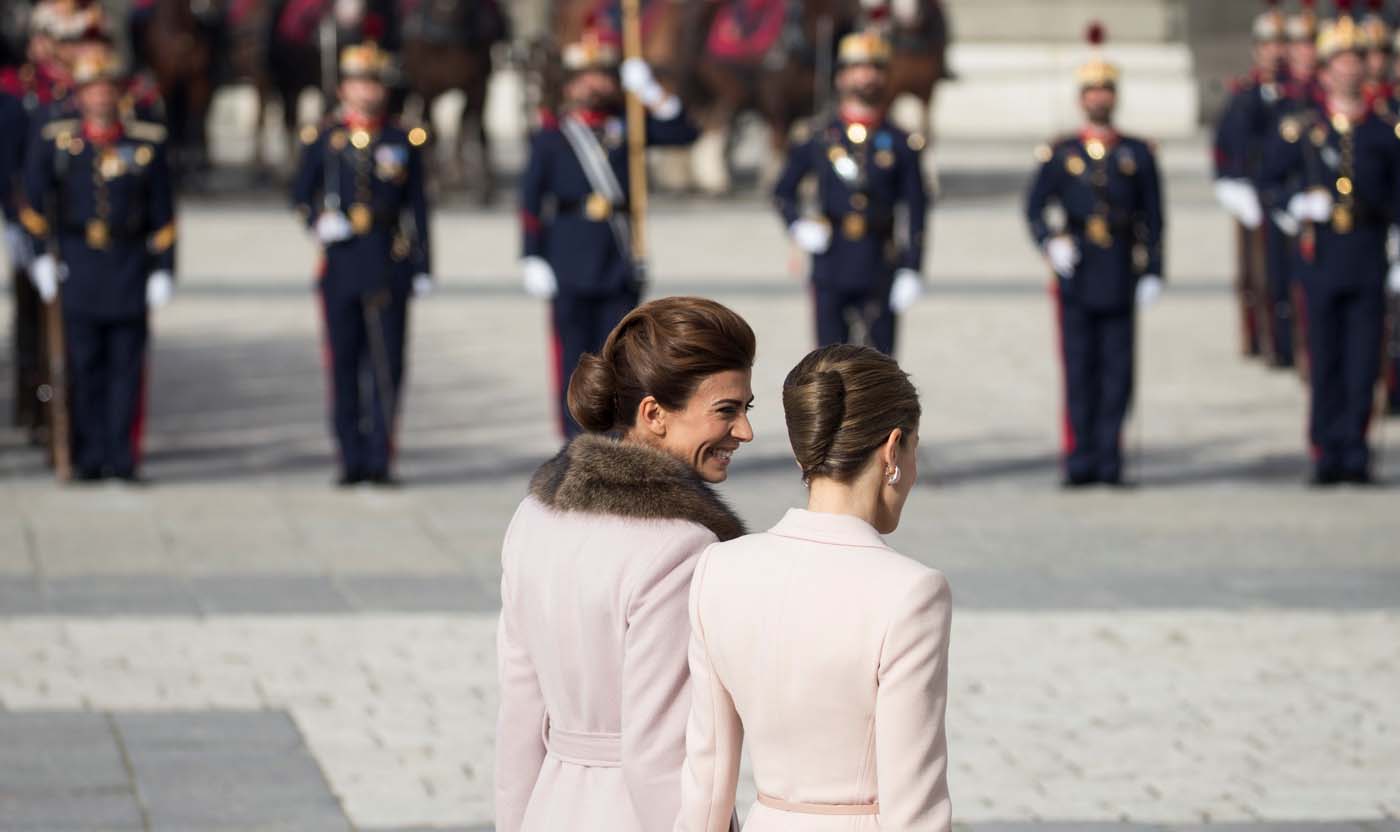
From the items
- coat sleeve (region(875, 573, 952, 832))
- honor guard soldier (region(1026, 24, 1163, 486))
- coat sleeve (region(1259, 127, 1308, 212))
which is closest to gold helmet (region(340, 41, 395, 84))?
honor guard soldier (region(1026, 24, 1163, 486))

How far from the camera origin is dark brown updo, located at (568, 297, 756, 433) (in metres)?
3.32

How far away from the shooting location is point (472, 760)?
236 inches

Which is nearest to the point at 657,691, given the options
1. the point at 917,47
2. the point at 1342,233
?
the point at 1342,233

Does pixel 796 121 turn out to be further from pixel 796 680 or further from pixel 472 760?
pixel 796 680

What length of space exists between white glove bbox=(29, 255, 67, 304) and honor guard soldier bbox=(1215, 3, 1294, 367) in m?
5.29

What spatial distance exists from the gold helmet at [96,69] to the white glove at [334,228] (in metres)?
0.91

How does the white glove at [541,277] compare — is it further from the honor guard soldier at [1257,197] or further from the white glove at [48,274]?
the honor guard soldier at [1257,197]

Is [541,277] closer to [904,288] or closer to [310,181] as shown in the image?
[310,181]

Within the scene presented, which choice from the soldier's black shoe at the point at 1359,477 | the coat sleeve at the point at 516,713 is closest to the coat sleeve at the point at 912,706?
the coat sleeve at the point at 516,713

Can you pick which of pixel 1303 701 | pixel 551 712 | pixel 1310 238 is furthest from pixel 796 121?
pixel 551 712

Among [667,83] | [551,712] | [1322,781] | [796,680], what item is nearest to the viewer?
[796,680]

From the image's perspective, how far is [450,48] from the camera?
73.3ft

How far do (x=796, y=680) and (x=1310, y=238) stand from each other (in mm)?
7502

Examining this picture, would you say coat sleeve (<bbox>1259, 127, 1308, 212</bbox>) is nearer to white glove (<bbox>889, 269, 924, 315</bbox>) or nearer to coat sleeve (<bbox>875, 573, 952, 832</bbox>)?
white glove (<bbox>889, 269, 924, 315</bbox>)
